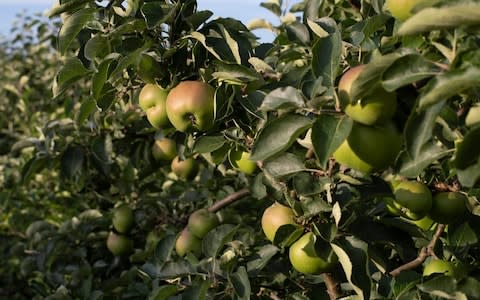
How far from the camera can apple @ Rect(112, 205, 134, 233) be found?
2537mm

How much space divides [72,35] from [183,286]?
2.31 feet

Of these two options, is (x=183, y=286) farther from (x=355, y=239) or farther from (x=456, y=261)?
(x=456, y=261)

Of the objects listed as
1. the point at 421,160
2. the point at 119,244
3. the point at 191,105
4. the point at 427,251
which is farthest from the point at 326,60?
the point at 119,244

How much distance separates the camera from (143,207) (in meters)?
2.68

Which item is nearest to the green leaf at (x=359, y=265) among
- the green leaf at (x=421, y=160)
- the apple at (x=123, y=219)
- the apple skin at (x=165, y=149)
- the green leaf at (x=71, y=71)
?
the green leaf at (x=421, y=160)

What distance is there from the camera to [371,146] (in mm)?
1036

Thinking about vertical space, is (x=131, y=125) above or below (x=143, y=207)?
above

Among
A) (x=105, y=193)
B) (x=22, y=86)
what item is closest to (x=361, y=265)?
(x=105, y=193)

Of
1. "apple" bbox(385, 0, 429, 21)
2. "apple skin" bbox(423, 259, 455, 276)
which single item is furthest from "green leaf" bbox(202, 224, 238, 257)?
"apple" bbox(385, 0, 429, 21)

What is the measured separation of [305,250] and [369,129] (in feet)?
1.28

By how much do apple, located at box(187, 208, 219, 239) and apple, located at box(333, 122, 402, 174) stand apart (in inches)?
43.8

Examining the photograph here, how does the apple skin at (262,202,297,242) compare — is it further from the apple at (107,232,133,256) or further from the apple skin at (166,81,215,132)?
the apple at (107,232,133,256)

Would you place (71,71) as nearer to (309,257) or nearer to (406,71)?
(309,257)

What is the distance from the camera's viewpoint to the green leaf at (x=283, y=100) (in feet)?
3.46
